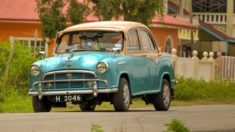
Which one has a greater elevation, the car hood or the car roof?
the car roof

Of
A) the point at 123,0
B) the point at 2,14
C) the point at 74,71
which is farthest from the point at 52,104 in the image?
the point at 2,14

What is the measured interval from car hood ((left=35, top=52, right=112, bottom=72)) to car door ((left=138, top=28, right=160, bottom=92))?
1.54 metres

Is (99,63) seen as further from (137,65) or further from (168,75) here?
(168,75)

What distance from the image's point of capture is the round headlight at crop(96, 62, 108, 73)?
1741 cm

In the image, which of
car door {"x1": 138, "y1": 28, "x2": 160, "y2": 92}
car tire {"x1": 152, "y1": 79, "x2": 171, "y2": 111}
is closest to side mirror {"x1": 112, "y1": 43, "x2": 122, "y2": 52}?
car door {"x1": 138, "y1": 28, "x2": 160, "y2": 92}

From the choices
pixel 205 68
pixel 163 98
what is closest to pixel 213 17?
pixel 205 68

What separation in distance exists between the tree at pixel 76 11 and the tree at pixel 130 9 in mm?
602

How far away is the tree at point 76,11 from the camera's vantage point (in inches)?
1288

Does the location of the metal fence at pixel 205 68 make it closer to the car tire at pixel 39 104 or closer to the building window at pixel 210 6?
the car tire at pixel 39 104

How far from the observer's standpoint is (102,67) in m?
17.4

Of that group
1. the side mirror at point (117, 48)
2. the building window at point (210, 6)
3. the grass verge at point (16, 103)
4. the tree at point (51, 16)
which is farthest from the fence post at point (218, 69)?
the building window at point (210, 6)

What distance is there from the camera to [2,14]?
41125 millimetres

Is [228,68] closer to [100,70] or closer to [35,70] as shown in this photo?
[35,70]

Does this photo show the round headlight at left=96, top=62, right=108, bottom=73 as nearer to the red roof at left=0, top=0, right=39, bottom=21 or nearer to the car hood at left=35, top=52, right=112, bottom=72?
the car hood at left=35, top=52, right=112, bottom=72
